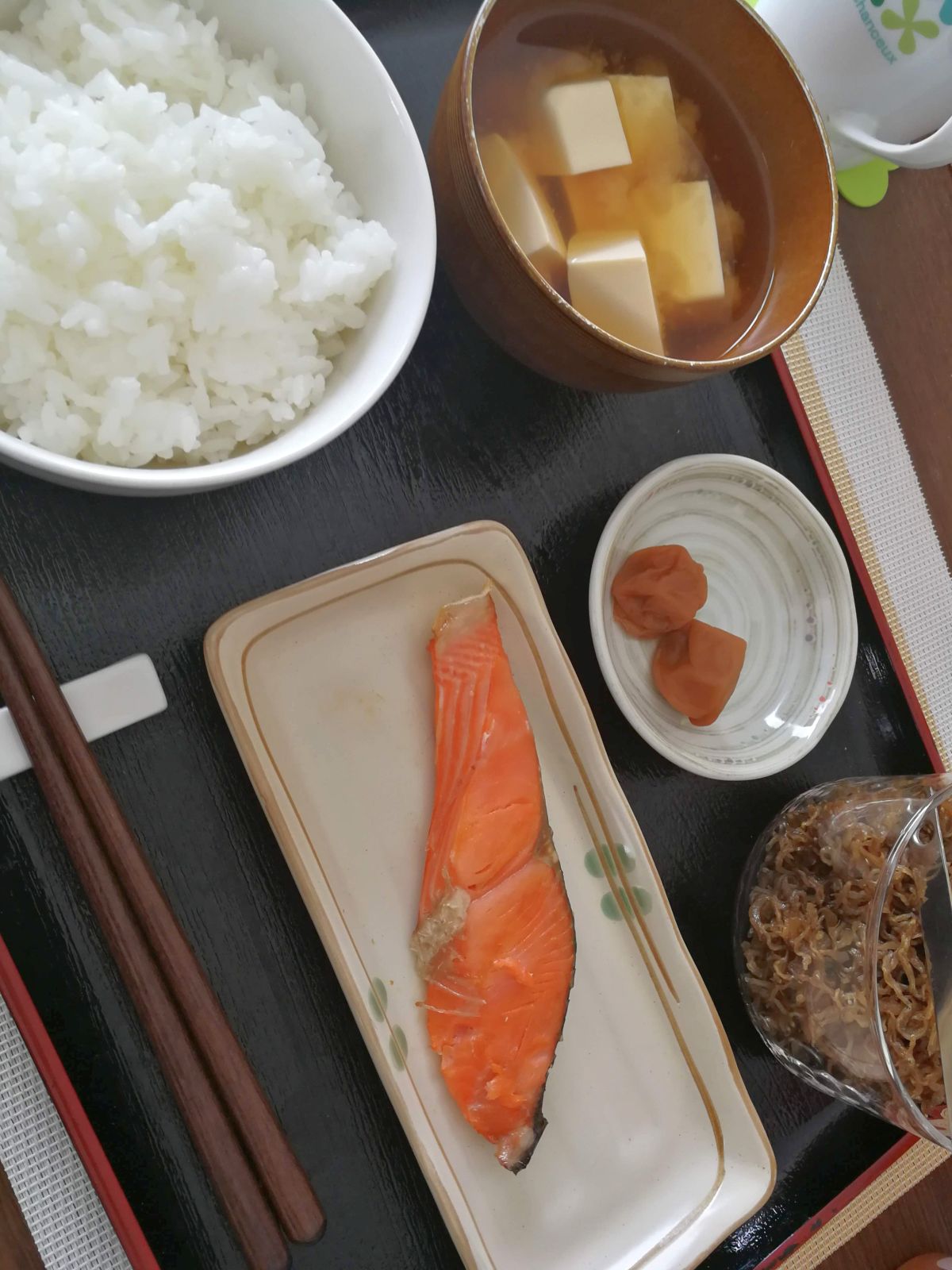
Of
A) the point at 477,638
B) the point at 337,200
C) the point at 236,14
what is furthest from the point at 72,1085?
the point at 236,14

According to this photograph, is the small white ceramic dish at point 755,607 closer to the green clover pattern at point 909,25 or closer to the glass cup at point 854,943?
the glass cup at point 854,943

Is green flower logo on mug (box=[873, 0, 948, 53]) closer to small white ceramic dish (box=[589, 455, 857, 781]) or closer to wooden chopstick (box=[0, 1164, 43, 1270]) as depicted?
small white ceramic dish (box=[589, 455, 857, 781])

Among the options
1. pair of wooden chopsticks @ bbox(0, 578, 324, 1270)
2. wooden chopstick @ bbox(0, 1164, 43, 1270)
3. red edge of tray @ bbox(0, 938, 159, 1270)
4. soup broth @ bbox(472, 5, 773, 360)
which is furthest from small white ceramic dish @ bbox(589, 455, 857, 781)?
wooden chopstick @ bbox(0, 1164, 43, 1270)

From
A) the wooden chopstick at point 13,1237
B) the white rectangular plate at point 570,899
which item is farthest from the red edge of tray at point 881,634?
the wooden chopstick at point 13,1237

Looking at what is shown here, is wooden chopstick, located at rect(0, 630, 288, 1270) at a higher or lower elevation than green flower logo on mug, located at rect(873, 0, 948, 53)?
lower

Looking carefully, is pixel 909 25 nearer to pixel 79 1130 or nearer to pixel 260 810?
pixel 260 810

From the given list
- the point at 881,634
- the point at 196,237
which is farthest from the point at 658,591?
the point at 196,237
